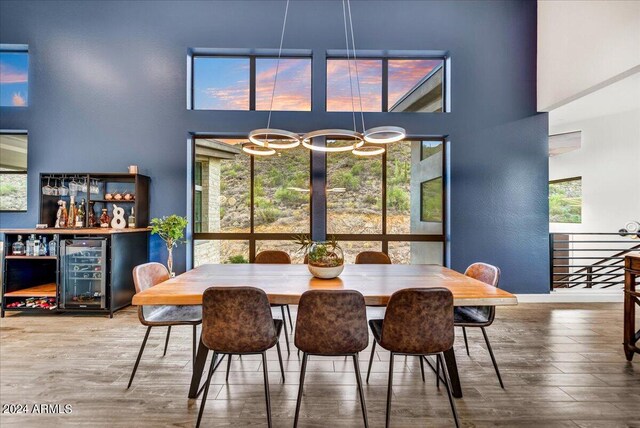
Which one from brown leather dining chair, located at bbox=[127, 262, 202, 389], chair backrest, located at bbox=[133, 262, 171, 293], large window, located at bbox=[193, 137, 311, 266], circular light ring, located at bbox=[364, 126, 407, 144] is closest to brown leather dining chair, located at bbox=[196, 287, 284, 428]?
brown leather dining chair, located at bbox=[127, 262, 202, 389]

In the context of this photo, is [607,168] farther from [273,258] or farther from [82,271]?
[82,271]

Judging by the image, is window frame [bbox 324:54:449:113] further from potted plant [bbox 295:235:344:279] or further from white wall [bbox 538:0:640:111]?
potted plant [bbox 295:235:344:279]

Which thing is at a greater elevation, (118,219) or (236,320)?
(118,219)

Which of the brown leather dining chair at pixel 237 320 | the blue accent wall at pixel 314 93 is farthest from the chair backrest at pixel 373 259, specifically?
the blue accent wall at pixel 314 93

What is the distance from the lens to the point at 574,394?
2221mm

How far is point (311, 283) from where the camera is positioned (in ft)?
7.36

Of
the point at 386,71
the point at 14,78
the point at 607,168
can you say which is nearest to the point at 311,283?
the point at 386,71

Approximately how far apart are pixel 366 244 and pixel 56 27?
5.65 metres

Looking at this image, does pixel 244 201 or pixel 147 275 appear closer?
pixel 147 275

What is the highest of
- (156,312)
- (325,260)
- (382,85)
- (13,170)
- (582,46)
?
(582,46)

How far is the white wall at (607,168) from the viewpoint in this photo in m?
6.29

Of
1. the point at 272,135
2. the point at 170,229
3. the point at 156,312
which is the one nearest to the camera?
the point at 156,312

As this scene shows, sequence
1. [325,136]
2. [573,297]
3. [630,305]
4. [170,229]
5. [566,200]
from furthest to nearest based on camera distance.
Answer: [566,200] < [573,297] < [170,229] < [325,136] < [630,305]

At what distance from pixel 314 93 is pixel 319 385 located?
3871 mm
